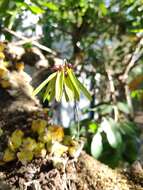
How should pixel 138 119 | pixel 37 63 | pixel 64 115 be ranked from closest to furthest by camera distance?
1. pixel 37 63
2. pixel 138 119
3. pixel 64 115

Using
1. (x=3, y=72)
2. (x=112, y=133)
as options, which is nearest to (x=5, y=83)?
(x=3, y=72)

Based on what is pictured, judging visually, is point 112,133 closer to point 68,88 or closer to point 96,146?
point 96,146

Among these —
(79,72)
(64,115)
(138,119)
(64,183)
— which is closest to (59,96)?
(64,183)

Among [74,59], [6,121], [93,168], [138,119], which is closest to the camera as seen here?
[93,168]

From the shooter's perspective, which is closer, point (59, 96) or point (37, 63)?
point (59, 96)

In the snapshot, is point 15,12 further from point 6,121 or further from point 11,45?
point 6,121

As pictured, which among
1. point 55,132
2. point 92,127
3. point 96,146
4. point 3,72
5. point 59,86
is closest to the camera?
point 59,86

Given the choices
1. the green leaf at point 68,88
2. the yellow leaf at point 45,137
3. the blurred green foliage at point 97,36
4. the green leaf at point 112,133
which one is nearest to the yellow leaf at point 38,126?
the yellow leaf at point 45,137

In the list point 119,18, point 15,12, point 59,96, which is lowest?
point 59,96

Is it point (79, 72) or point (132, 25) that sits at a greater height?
point (132, 25)

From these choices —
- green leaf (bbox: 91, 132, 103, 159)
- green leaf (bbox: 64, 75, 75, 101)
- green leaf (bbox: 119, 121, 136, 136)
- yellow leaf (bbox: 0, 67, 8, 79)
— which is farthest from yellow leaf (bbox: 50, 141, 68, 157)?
green leaf (bbox: 119, 121, 136, 136)
